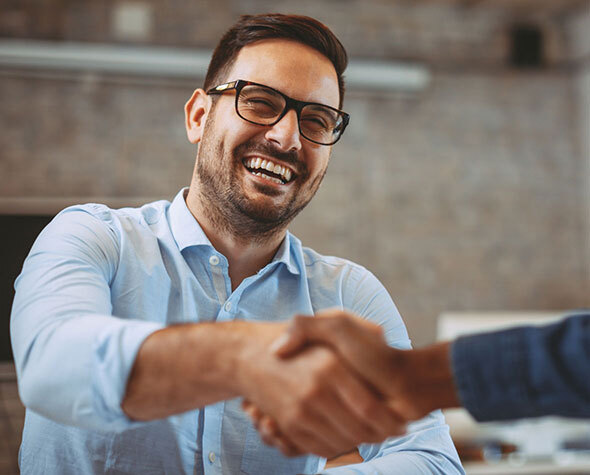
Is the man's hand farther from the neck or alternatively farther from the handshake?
the neck

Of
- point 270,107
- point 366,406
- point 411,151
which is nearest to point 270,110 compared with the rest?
point 270,107

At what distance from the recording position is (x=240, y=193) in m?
1.22

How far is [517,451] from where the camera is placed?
11.5 feet

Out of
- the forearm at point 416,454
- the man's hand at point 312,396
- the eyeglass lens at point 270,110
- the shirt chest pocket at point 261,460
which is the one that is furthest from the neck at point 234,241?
the man's hand at point 312,396

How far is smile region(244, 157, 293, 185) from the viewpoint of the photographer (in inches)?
48.2

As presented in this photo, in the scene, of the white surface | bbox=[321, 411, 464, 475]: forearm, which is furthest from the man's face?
the white surface

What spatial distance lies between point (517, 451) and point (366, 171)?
6.36 ft

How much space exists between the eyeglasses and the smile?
78mm

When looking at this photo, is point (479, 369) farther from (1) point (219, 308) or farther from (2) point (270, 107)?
(2) point (270, 107)

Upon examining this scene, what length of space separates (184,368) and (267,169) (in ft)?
1.99

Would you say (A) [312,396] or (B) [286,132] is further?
(B) [286,132]

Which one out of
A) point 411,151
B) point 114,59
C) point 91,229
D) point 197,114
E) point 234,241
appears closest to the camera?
point 91,229

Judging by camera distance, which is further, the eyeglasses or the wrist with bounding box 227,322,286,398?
the eyeglasses

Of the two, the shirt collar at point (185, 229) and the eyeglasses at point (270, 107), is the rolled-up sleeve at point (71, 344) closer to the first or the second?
the shirt collar at point (185, 229)
